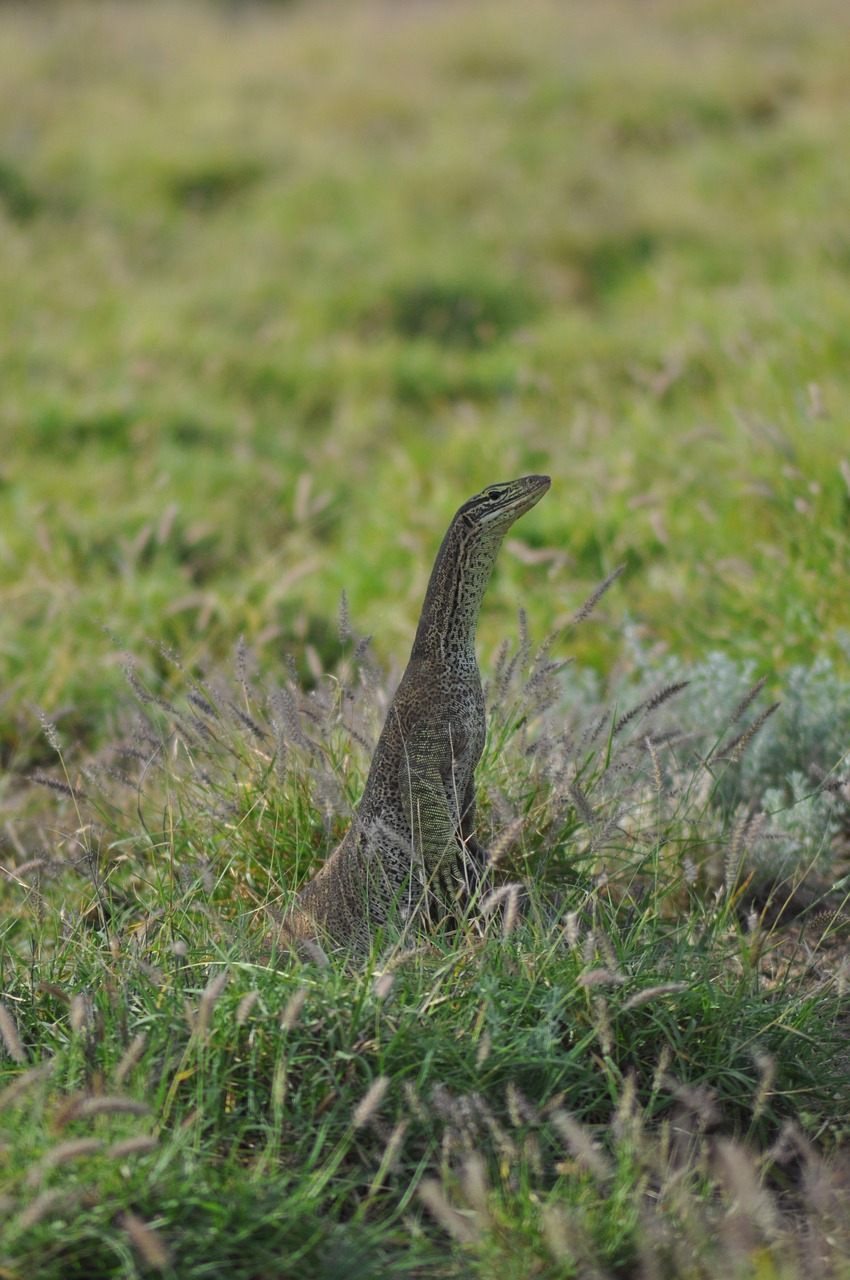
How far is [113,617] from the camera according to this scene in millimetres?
5594

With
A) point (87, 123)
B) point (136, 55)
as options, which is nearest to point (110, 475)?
point (87, 123)

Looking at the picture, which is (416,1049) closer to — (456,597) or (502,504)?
(456,597)

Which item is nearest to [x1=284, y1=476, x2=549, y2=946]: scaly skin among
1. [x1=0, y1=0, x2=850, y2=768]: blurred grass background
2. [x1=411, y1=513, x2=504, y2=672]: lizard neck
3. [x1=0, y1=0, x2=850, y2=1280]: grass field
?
[x1=411, y1=513, x2=504, y2=672]: lizard neck

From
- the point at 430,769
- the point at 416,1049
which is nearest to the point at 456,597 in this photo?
the point at 430,769

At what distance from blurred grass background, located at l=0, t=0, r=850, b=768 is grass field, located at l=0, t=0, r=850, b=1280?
0.04 m

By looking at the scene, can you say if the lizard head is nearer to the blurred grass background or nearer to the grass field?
the grass field

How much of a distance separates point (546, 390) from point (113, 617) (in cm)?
328

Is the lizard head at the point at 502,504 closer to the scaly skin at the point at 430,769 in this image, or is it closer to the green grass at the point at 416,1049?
the scaly skin at the point at 430,769

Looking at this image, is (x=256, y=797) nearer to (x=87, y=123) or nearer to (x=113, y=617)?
(x=113, y=617)

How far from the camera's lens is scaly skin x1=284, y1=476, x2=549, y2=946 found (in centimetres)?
296

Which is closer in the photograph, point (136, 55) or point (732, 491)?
point (732, 491)

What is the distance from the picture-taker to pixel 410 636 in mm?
5430

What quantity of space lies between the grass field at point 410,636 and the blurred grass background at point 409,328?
0.04 m

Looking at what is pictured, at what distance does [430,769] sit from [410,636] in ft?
8.06
